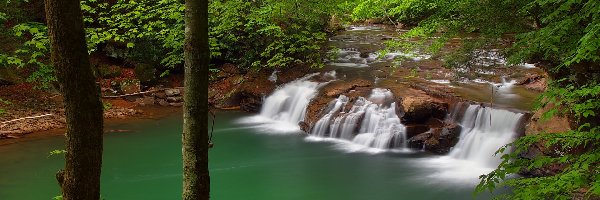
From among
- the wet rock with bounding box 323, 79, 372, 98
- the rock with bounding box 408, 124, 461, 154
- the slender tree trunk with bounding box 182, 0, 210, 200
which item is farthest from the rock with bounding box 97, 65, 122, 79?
the slender tree trunk with bounding box 182, 0, 210, 200

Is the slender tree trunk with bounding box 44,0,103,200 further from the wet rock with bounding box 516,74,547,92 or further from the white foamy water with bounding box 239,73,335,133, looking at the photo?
the wet rock with bounding box 516,74,547,92

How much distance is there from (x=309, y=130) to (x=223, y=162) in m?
3.09

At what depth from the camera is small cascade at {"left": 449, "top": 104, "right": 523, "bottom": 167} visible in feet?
36.2

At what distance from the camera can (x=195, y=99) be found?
167 inches

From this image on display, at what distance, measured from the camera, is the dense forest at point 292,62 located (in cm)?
378

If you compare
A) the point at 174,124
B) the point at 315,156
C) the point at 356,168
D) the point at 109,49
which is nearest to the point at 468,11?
the point at 356,168

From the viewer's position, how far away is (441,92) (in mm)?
13344

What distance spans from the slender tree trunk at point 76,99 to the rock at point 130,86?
15.3 metres

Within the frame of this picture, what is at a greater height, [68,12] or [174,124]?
[68,12]

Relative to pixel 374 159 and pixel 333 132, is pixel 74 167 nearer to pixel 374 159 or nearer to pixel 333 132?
pixel 374 159

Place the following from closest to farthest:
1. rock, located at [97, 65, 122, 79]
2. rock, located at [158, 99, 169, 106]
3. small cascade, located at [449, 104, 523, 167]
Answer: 1. small cascade, located at [449, 104, 523, 167]
2. rock, located at [158, 99, 169, 106]
3. rock, located at [97, 65, 122, 79]

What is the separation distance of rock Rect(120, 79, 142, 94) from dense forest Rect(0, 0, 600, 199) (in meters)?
0.08

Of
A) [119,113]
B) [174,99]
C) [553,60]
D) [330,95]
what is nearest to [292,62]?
[330,95]

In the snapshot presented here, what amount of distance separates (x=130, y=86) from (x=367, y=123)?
10019 mm
